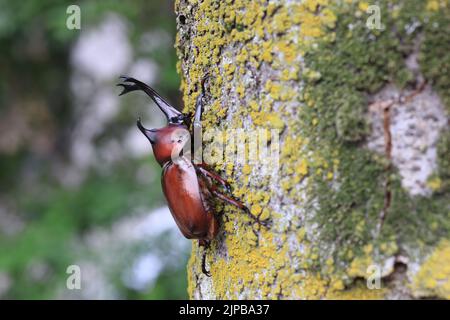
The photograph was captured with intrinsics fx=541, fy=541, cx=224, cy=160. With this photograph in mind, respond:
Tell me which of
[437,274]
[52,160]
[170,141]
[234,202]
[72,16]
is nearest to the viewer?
[437,274]

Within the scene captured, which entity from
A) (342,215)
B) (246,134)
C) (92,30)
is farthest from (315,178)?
(92,30)

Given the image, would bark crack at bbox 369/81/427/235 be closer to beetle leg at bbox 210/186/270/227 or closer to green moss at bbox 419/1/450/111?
green moss at bbox 419/1/450/111

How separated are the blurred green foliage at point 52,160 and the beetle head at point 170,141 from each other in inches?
50.9

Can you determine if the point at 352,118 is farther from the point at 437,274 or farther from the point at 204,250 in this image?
the point at 204,250

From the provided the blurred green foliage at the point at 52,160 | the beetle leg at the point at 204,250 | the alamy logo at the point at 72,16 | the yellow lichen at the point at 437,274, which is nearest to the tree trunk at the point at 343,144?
the yellow lichen at the point at 437,274

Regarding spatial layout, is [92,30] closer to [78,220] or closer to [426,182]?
[78,220]

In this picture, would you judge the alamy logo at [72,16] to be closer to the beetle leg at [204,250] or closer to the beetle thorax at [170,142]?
the beetle thorax at [170,142]

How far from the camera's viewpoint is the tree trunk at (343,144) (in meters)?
0.99

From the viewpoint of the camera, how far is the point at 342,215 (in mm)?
1056

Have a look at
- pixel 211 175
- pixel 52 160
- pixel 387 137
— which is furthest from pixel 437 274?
pixel 52 160

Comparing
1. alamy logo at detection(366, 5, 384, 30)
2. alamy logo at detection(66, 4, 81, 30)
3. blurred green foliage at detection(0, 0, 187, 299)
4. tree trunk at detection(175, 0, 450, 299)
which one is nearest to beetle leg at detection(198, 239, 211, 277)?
tree trunk at detection(175, 0, 450, 299)

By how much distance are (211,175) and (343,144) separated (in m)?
0.33

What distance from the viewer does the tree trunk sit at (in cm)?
99

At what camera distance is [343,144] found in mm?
1055
